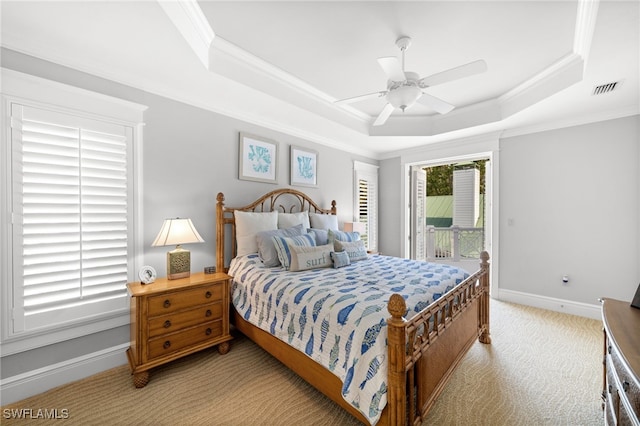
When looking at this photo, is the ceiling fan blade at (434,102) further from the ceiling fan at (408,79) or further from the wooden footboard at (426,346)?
the wooden footboard at (426,346)

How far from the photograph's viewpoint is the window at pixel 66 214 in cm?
190

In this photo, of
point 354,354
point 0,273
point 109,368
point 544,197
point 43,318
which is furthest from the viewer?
point 544,197

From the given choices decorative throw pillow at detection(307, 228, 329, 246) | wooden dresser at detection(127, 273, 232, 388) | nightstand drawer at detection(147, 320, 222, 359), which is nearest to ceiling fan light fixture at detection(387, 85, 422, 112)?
decorative throw pillow at detection(307, 228, 329, 246)

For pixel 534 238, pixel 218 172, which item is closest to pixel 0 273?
pixel 218 172

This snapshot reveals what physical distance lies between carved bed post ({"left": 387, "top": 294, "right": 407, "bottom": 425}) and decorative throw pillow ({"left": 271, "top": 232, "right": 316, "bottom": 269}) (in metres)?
1.39

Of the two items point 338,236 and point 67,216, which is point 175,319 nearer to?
point 67,216

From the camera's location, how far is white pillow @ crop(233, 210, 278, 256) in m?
2.92

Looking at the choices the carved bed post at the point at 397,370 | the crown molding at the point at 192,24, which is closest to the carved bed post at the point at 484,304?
the carved bed post at the point at 397,370

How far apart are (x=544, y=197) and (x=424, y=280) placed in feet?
9.14

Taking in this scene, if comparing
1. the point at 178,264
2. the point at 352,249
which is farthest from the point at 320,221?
the point at 178,264

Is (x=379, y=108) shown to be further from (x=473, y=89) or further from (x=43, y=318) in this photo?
(x=43, y=318)

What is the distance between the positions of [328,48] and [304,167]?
6.07 feet

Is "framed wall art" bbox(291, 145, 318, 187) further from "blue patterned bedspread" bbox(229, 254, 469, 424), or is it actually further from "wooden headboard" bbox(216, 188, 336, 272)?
"blue patterned bedspread" bbox(229, 254, 469, 424)

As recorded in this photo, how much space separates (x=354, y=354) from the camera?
1.50 m
